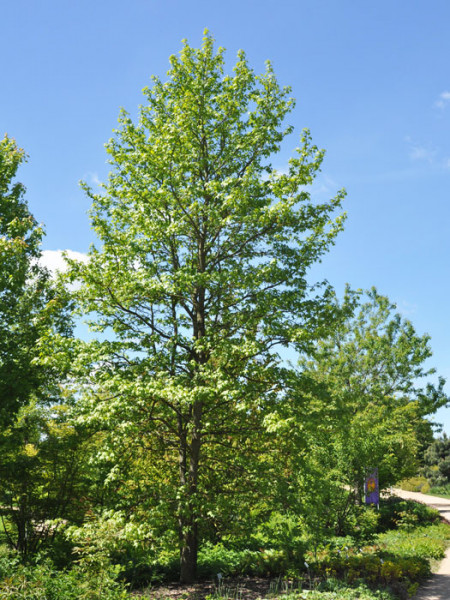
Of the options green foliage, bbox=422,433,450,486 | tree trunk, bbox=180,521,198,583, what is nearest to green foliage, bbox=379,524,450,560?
tree trunk, bbox=180,521,198,583

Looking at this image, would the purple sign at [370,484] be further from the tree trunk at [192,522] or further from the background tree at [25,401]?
the background tree at [25,401]

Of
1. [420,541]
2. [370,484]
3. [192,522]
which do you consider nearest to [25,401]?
[192,522]

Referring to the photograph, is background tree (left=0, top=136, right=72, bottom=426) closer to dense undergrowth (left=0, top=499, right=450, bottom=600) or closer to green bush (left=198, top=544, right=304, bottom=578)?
dense undergrowth (left=0, top=499, right=450, bottom=600)

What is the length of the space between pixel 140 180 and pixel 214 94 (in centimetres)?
271

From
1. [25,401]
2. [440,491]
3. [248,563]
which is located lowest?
[440,491]

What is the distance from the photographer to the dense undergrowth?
638 centimetres

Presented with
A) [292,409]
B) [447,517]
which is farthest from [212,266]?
[447,517]

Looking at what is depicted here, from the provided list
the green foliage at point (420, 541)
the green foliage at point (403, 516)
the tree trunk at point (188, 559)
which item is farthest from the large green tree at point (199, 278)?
the green foliage at point (403, 516)

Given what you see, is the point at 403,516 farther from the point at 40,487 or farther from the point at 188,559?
the point at 40,487

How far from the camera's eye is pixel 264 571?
34.2 ft

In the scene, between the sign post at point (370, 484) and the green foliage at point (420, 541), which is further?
the sign post at point (370, 484)

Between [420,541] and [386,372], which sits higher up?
[386,372]

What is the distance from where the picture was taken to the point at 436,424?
96.1ft

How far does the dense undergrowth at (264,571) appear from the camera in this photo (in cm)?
638
